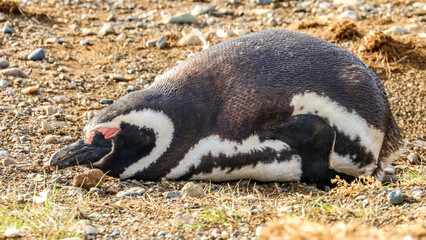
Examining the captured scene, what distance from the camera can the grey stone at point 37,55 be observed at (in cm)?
699

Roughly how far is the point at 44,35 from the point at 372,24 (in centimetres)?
417

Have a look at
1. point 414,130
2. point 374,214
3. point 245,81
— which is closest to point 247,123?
point 245,81

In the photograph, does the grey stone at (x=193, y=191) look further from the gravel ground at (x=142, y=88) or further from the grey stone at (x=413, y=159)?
the grey stone at (x=413, y=159)

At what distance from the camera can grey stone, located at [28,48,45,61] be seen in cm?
699

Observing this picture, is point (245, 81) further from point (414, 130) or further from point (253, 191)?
point (414, 130)

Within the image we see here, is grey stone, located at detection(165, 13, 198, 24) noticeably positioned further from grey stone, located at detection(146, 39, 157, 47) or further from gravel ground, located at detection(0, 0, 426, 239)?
A: grey stone, located at detection(146, 39, 157, 47)

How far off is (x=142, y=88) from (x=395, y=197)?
11.5 ft

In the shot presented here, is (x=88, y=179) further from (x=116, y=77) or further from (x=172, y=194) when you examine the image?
(x=116, y=77)

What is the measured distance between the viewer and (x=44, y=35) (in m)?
7.88

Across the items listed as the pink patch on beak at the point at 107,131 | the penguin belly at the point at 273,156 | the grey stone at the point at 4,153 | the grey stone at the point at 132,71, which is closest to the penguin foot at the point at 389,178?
the penguin belly at the point at 273,156

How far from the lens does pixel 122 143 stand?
4297mm

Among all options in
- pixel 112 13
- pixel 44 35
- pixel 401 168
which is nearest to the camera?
pixel 401 168

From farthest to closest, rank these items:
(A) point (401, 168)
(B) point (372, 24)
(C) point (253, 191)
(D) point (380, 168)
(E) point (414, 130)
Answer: (B) point (372, 24)
(E) point (414, 130)
(A) point (401, 168)
(D) point (380, 168)
(C) point (253, 191)

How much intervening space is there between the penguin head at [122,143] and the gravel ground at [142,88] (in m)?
0.14
